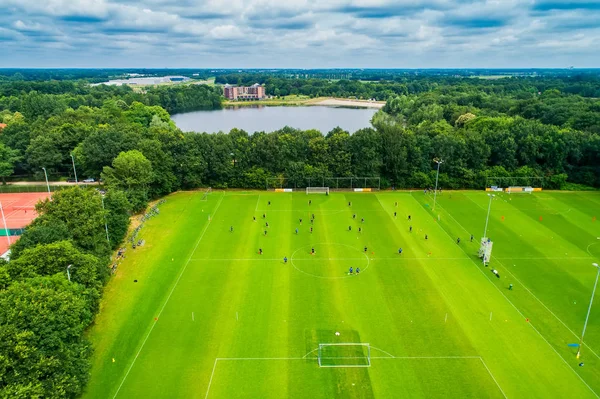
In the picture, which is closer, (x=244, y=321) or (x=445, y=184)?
(x=244, y=321)

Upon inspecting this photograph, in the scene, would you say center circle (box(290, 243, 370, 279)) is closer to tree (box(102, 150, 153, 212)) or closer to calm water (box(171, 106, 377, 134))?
tree (box(102, 150, 153, 212))

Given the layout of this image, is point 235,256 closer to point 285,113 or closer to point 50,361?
point 50,361

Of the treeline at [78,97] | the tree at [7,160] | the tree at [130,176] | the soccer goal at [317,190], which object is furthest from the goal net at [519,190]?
the treeline at [78,97]

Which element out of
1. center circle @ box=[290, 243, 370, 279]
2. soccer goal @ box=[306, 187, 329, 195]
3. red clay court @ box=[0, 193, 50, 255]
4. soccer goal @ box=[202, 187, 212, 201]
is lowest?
red clay court @ box=[0, 193, 50, 255]

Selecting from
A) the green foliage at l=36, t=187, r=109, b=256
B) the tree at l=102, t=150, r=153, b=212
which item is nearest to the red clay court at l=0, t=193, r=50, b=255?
the tree at l=102, t=150, r=153, b=212

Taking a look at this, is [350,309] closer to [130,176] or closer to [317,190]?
[317,190]

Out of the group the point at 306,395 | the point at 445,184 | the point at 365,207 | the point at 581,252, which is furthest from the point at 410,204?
the point at 306,395
